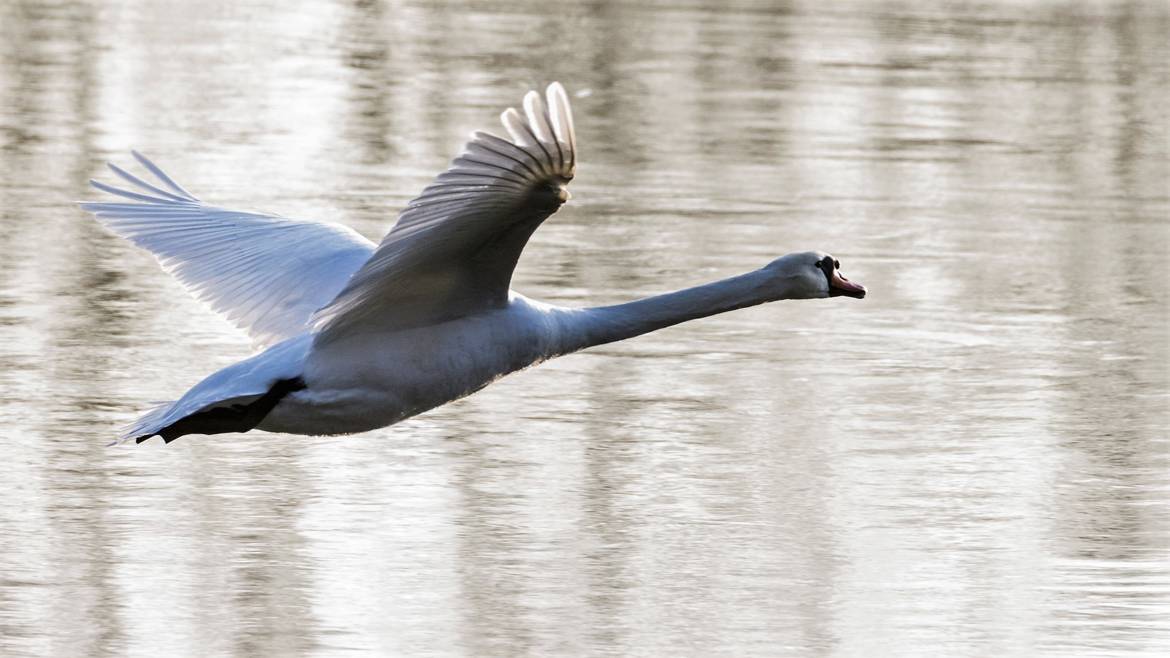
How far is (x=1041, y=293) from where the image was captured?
12.4 metres

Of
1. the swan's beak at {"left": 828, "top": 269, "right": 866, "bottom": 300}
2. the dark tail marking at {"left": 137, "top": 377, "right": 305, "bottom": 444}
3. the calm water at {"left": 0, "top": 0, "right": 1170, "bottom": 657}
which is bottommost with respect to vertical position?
the calm water at {"left": 0, "top": 0, "right": 1170, "bottom": 657}

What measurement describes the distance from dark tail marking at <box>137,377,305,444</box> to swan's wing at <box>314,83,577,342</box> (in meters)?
0.23

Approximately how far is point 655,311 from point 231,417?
147cm

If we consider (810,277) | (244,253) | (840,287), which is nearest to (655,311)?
(810,277)

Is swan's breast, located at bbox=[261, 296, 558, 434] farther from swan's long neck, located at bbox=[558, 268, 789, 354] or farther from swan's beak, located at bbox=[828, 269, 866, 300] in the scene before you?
swan's beak, located at bbox=[828, 269, 866, 300]

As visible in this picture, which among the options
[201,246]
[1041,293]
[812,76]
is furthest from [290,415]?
[812,76]

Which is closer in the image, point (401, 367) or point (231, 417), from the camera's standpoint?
point (231, 417)

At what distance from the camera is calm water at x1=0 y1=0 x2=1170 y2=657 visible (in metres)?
6.88

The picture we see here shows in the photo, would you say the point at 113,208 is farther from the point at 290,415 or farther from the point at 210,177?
the point at 210,177

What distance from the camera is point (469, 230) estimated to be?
6.05 meters

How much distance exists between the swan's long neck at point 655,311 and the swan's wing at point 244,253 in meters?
0.94

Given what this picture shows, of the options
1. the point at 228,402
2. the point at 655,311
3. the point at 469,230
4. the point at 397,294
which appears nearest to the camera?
the point at 469,230

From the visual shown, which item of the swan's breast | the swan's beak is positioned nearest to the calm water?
the swan's breast

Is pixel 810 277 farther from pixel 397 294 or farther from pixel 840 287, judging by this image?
pixel 397 294
